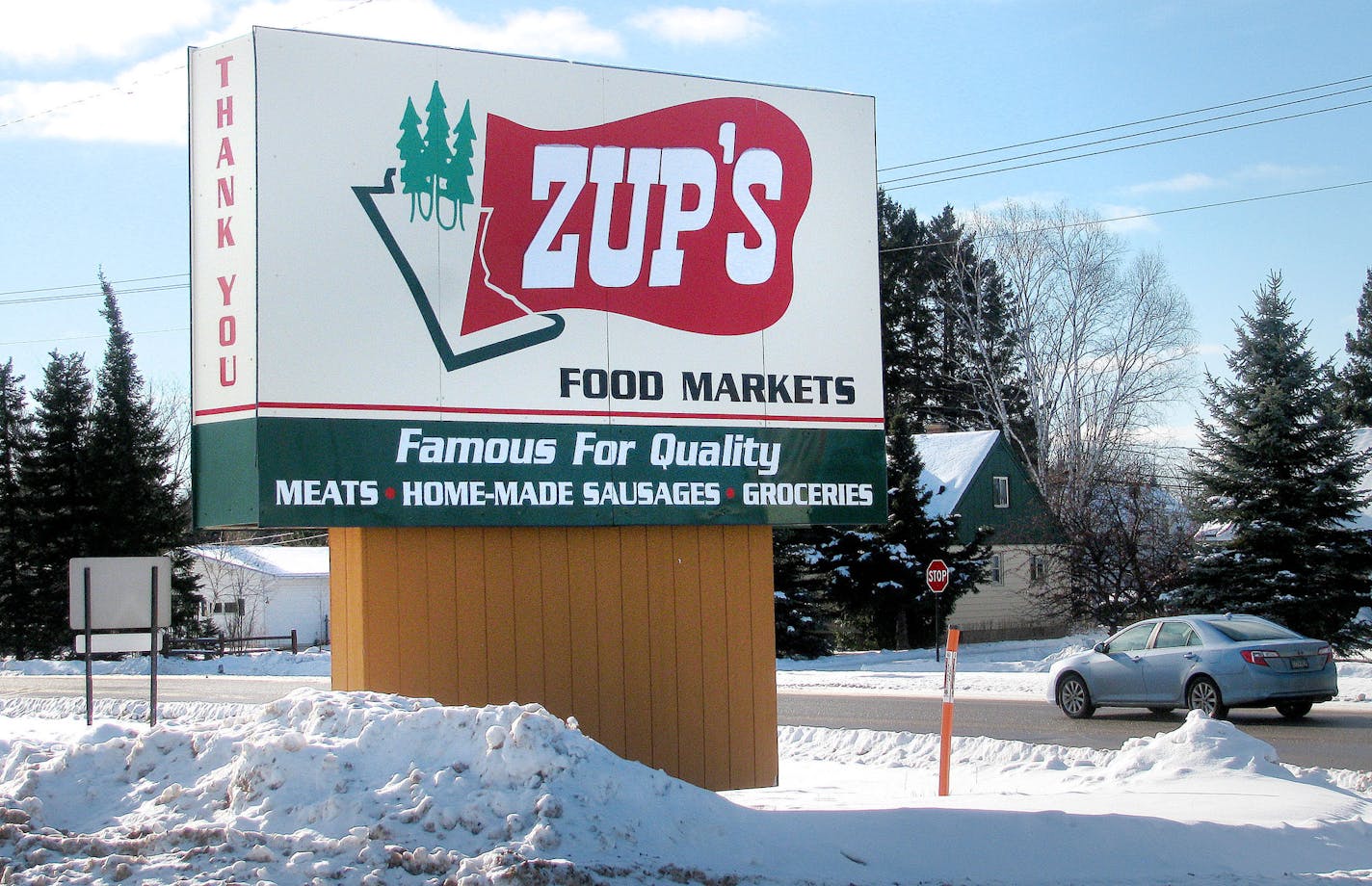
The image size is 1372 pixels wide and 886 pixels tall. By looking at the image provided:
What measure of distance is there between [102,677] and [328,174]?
2837 centimetres

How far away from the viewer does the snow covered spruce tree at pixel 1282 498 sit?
2977 centimetres

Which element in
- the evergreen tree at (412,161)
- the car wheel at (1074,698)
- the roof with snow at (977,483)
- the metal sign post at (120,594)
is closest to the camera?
the evergreen tree at (412,161)

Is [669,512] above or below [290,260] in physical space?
below

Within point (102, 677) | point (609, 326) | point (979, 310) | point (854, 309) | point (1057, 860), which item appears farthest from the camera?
point (979, 310)

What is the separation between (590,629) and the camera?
9781 mm

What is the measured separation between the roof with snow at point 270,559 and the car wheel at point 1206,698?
41949 millimetres

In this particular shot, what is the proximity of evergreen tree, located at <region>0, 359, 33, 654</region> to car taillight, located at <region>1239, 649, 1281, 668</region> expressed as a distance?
123 feet

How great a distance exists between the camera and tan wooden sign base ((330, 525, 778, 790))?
30.6 feet

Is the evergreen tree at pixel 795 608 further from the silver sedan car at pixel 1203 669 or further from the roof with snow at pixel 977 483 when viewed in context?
the silver sedan car at pixel 1203 669

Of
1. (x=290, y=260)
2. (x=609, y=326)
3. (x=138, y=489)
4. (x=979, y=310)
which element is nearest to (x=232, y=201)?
(x=290, y=260)

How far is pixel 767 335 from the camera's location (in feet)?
34.3

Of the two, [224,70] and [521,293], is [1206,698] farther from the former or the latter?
[224,70]

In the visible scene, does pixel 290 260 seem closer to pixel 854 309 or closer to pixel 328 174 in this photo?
pixel 328 174

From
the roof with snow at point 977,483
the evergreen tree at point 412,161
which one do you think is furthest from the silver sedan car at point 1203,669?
the roof with snow at point 977,483
